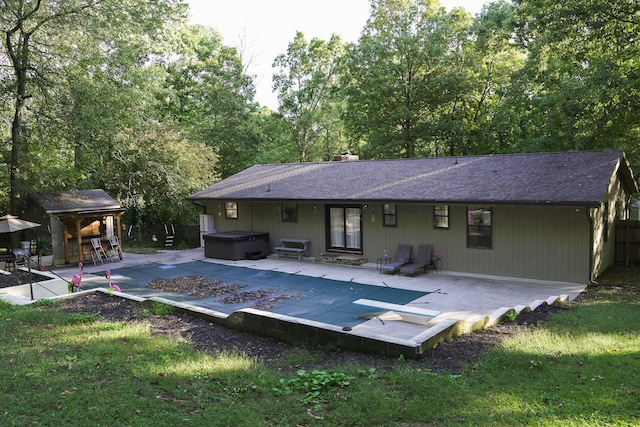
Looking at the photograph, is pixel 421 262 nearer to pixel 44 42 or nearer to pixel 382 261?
pixel 382 261

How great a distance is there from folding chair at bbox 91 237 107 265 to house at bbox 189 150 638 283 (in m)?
4.50

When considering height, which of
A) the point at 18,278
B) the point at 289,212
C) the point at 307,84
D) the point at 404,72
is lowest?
the point at 18,278

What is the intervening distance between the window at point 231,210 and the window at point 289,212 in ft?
8.71

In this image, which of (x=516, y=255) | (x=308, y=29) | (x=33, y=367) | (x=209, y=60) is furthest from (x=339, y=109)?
(x=33, y=367)

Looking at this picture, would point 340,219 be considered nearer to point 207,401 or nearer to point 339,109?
point 207,401

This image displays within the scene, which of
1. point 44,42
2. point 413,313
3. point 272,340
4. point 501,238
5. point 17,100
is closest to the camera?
point 272,340

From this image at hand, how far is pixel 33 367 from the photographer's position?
5215 mm

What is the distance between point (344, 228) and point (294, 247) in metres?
2.30

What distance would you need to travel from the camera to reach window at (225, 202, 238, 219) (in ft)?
62.4

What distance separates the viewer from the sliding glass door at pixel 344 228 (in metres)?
15.5

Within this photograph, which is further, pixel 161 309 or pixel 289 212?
pixel 289 212

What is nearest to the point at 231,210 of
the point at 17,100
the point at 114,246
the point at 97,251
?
the point at 114,246

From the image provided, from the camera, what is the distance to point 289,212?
56.5 ft

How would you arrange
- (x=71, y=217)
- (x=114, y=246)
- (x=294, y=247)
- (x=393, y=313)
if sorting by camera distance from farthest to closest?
(x=114, y=246)
(x=294, y=247)
(x=71, y=217)
(x=393, y=313)
